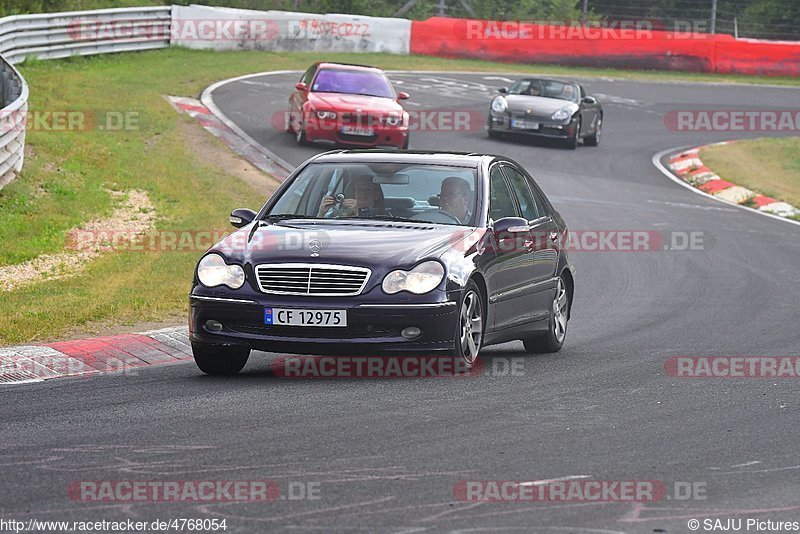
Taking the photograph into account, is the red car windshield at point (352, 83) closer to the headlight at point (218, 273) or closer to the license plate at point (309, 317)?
the headlight at point (218, 273)

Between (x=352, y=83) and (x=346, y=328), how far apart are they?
16.7 meters

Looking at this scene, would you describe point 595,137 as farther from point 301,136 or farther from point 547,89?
point 301,136

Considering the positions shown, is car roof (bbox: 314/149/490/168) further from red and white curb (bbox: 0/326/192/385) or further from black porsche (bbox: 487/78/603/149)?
black porsche (bbox: 487/78/603/149)

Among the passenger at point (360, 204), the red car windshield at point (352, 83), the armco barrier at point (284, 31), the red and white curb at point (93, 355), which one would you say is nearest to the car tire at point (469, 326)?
the passenger at point (360, 204)

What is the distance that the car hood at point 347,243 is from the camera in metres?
8.55

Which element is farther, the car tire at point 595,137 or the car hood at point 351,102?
the car tire at point 595,137

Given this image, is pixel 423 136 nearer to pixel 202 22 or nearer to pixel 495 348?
pixel 202 22

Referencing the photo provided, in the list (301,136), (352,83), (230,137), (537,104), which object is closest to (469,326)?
(301,136)

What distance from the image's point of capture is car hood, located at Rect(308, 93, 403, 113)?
23594mm

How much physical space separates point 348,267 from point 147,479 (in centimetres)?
284

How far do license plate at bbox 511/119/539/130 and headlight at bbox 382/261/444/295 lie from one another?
1836 centimetres

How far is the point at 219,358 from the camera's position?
8.89 meters

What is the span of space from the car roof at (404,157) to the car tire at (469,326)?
1.26 m

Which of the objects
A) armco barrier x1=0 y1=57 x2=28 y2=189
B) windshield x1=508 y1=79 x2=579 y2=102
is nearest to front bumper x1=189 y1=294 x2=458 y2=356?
armco barrier x1=0 y1=57 x2=28 y2=189
